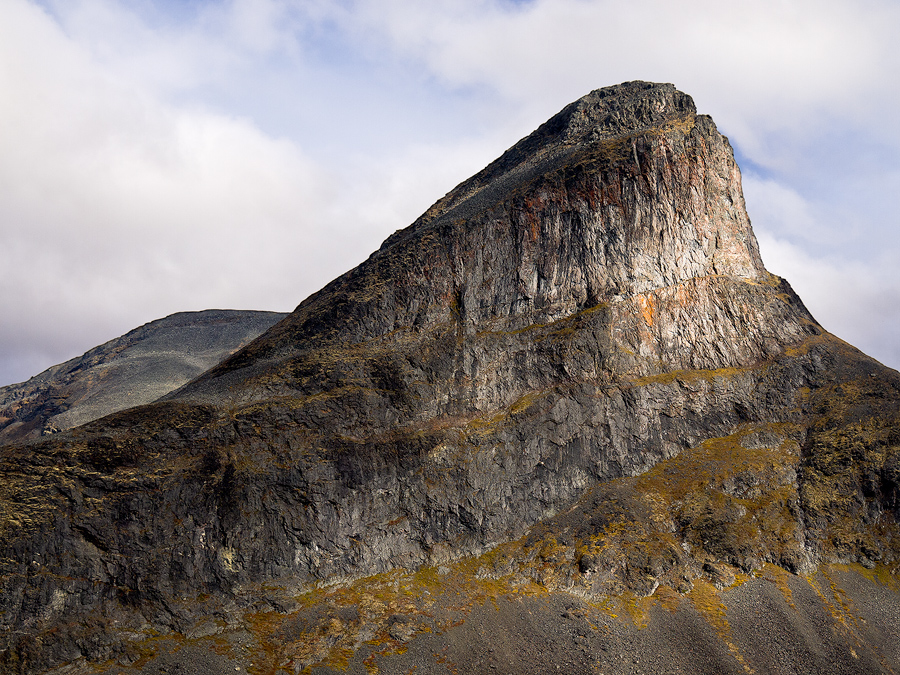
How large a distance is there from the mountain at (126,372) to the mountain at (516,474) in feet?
181

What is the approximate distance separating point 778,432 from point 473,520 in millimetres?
32639

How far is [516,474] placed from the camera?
51.7m

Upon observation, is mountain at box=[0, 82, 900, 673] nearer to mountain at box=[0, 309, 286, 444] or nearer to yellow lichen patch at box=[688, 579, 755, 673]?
yellow lichen patch at box=[688, 579, 755, 673]

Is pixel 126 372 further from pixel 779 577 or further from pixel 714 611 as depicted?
pixel 779 577

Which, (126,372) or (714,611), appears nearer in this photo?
(714,611)

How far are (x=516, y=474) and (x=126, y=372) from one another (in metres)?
97.4

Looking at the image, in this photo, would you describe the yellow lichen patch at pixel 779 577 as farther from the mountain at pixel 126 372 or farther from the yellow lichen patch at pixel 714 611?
the mountain at pixel 126 372

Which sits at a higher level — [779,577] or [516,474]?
[516,474]

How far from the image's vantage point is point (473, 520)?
48.8 metres

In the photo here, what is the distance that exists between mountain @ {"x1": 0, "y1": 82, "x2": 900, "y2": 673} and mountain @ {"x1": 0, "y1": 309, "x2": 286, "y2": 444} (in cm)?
5512

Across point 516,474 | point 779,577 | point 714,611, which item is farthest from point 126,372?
point 779,577

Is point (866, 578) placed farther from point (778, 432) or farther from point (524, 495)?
point (524, 495)

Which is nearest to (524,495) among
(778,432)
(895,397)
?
(778,432)

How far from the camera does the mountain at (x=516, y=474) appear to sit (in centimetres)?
3781
